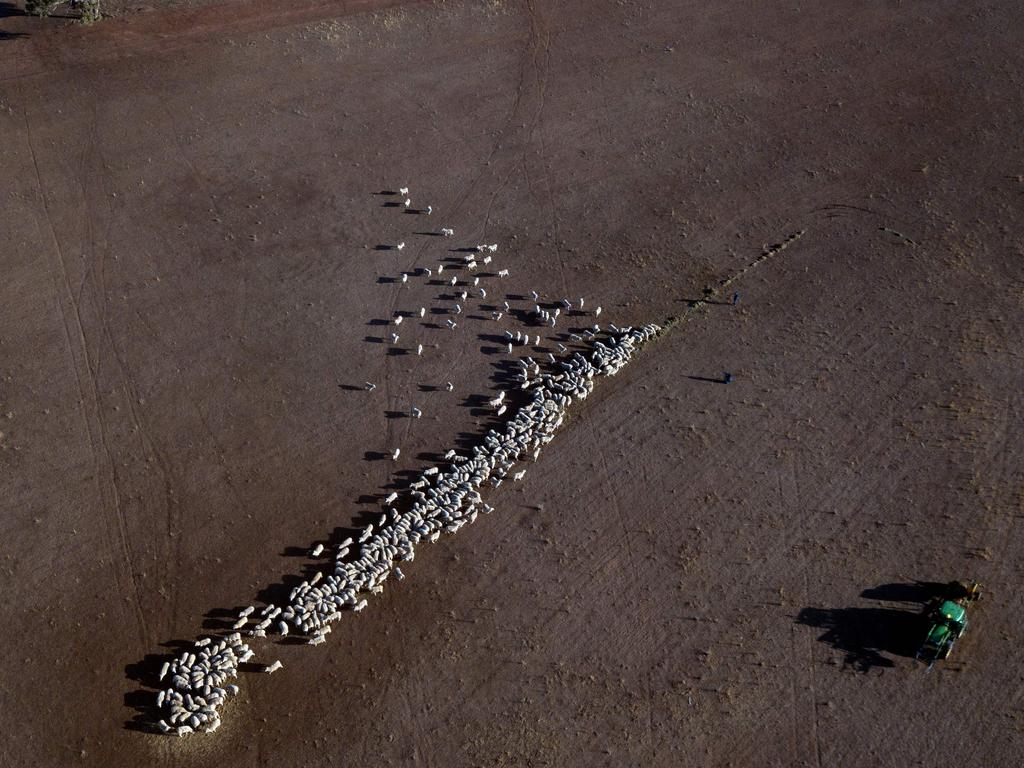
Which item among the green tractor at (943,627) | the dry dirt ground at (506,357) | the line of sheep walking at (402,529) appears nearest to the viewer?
the line of sheep walking at (402,529)

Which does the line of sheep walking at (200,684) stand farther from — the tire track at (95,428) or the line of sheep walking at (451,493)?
the tire track at (95,428)

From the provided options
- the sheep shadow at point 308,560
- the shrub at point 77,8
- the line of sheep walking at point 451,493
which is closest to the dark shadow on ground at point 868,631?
the line of sheep walking at point 451,493

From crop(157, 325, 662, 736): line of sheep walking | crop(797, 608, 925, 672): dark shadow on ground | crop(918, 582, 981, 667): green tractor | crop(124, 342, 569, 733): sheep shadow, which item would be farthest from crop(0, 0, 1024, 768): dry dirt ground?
crop(157, 325, 662, 736): line of sheep walking

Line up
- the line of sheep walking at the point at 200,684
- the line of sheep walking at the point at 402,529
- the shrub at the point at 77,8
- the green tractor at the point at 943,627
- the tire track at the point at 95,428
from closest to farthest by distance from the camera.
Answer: the line of sheep walking at the point at 200,684
the line of sheep walking at the point at 402,529
the green tractor at the point at 943,627
the tire track at the point at 95,428
the shrub at the point at 77,8

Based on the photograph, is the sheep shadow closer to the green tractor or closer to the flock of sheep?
the flock of sheep

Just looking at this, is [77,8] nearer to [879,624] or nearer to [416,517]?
[416,517]

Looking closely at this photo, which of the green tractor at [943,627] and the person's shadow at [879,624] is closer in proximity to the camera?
the green tractor at [943,627]
